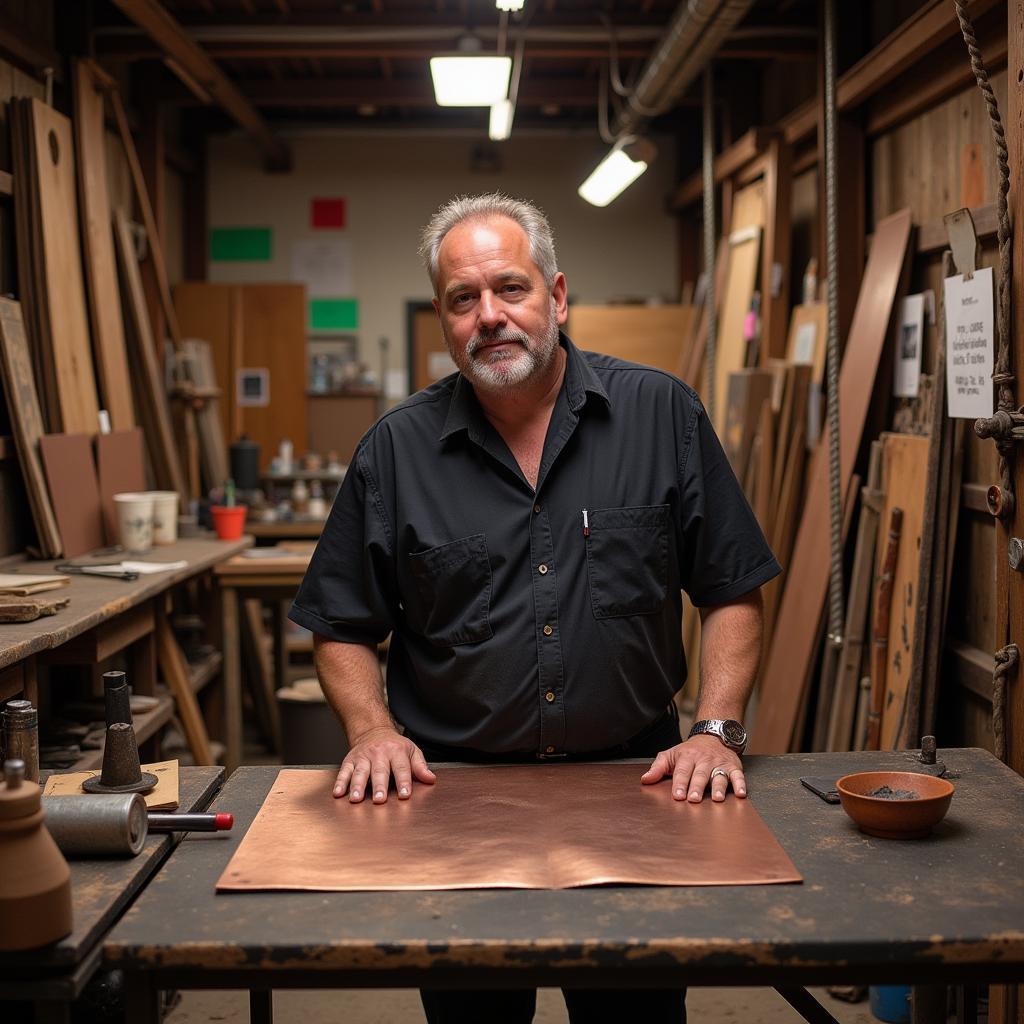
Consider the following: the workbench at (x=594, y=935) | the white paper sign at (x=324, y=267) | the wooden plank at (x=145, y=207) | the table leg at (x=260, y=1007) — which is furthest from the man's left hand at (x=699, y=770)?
the white paper sign at (x=324, y=267)

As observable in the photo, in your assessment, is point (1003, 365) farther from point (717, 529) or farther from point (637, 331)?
point (637, 331)

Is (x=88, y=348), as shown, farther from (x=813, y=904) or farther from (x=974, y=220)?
(x=813, y=904)

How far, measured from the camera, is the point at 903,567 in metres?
3.70

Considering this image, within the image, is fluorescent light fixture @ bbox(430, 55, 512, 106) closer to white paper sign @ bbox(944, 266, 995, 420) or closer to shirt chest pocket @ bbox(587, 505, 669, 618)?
white paper sign @ bbox(944, 266, 995, 420)

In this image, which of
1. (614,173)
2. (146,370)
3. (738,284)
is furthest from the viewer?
(738,284)

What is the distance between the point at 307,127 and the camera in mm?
8188

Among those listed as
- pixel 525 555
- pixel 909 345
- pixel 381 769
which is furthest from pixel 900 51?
pixel 381 769

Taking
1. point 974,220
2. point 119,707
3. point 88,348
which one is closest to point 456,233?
point 119,707

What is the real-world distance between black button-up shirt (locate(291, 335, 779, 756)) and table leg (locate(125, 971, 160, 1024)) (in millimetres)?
797

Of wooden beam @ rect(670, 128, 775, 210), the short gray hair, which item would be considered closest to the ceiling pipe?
wooden beam @ rect(670, 128, 775, 210)

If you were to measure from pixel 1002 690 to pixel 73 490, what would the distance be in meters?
3.19

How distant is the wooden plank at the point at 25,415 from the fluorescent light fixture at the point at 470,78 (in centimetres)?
188

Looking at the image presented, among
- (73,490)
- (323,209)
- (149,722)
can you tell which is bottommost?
(149,722)

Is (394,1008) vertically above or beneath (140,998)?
beneath
